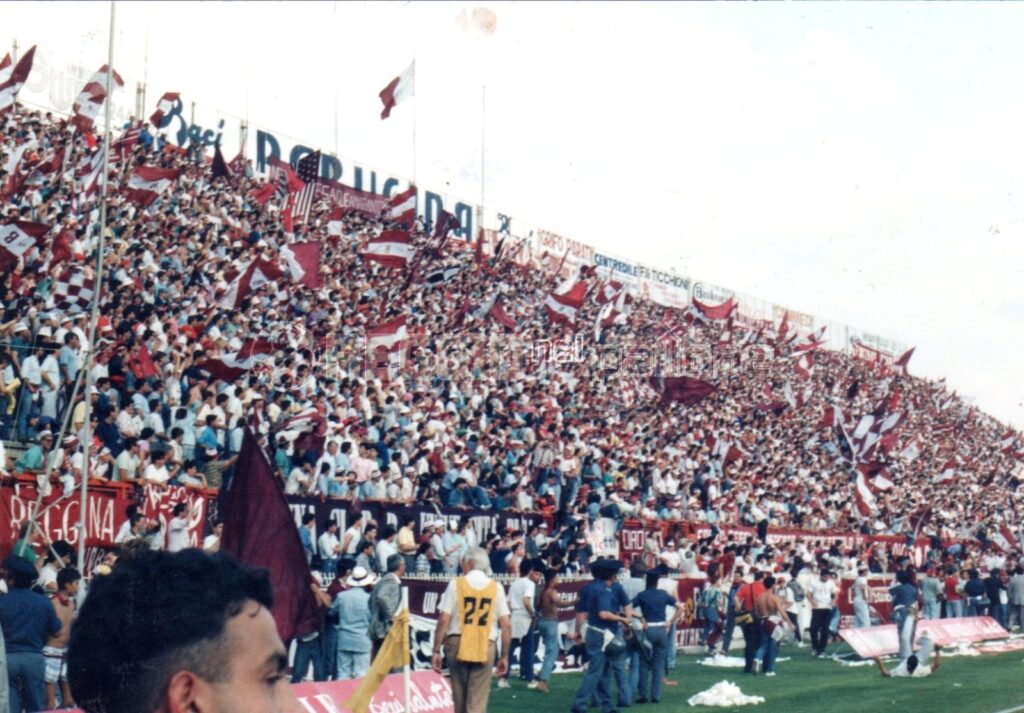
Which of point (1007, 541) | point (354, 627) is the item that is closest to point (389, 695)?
point (354, 627)

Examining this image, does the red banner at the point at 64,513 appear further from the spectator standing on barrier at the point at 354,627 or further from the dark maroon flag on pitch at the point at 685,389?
the dark maroon flag on pitch at the point at 685,389

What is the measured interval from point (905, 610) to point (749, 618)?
2.48 m

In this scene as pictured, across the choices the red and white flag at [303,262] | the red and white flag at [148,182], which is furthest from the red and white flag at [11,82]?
the red and white flag at [303,262]

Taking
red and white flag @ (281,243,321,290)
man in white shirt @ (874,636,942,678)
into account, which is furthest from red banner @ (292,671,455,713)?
red and white flag @ (281,243,321,290)

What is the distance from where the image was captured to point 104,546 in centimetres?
1578

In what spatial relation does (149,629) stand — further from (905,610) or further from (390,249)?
(390,249)

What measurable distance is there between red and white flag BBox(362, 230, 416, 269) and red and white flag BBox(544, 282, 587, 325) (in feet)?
20.3

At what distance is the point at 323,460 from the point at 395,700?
8877 mm

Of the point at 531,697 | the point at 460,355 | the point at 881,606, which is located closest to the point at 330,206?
the point at 460,355

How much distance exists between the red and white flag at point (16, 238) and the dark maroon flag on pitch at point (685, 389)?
2077 centimetres

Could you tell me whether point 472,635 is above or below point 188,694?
below

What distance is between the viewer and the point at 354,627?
15453 mm

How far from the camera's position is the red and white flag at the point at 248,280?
22250mm

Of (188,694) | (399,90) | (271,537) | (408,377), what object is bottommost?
(188,694)
